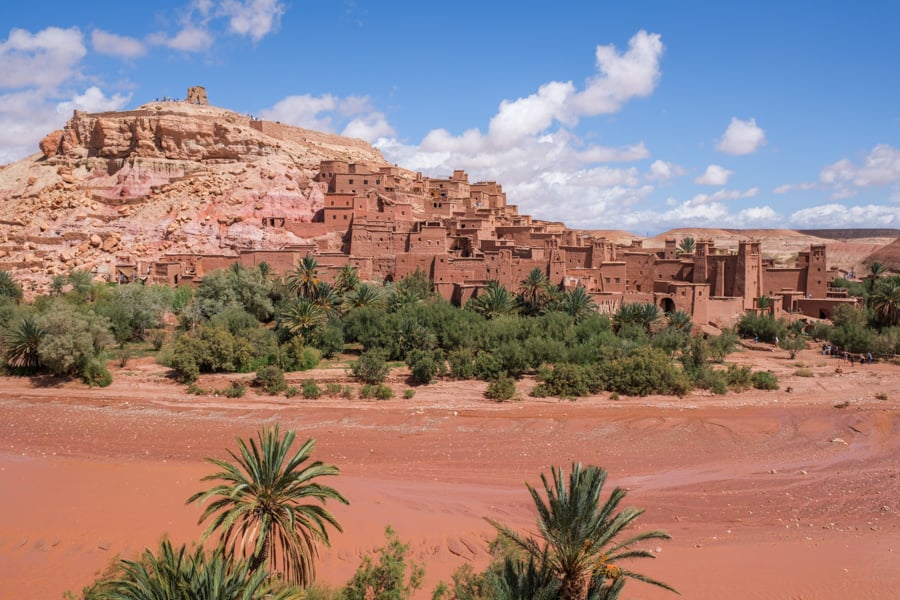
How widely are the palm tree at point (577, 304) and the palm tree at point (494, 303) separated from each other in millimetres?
2040

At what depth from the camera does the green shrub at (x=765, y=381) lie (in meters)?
21.9

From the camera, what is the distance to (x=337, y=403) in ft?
65.6

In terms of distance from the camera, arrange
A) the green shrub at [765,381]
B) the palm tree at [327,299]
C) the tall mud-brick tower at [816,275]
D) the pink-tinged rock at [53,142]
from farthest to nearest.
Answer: the pink-tinged rock at [53,142] < the tall mud-brick tower at [816,275] < the palm tree at [327,299] < the green shrub at [765,381]

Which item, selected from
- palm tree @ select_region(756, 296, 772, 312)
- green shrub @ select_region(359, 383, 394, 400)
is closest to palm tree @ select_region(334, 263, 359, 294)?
green shrub @ select_region(359, 383, 394, 400)

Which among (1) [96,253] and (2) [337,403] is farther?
(1) [96,253]

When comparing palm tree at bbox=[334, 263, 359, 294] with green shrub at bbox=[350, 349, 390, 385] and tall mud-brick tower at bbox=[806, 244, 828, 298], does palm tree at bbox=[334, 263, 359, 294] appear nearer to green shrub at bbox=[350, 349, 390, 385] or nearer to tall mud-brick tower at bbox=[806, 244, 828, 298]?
green shrub at bbox=[350, 349, 390, 385]

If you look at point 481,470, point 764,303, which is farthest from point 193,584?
point 764,303

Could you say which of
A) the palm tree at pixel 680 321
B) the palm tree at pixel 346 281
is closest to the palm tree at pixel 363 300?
the palm tree at pixel 346 281

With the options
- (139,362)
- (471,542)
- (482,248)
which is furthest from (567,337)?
(139,362)

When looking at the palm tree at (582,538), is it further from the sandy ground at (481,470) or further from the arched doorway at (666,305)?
the arched doorway at (666,305)

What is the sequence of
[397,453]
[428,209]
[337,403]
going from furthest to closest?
[428,209], [337,403], [397,453]

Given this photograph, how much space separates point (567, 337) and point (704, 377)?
493cm

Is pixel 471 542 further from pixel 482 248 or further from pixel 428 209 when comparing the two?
pixel 428 209

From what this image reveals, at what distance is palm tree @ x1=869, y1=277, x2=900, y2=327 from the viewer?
90.6 feet
